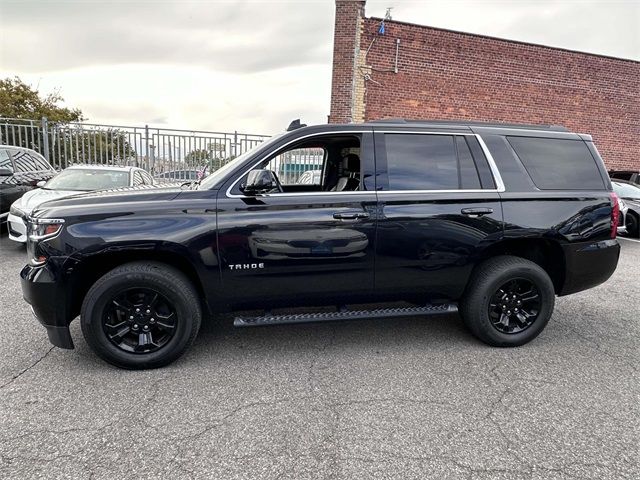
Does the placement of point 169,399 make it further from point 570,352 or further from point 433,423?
point 570,352

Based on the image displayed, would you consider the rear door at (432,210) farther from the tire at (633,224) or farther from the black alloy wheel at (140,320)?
the tire at (633,224)

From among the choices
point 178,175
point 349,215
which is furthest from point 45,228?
point 178,175

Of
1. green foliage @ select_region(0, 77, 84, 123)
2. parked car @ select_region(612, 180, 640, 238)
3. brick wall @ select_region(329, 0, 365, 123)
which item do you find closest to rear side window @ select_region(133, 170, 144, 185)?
brick wall @ select_region(329, 0, 365, 123)

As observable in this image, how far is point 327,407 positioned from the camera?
2764mm

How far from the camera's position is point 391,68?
1283cm

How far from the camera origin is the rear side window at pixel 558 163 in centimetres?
376

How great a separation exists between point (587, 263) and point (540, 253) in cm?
39

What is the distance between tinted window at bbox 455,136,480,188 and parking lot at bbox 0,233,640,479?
145cm

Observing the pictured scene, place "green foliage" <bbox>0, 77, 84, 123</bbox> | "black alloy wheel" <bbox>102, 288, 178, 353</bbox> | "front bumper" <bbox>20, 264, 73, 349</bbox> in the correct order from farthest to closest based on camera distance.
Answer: "green foliage" <bbox>0, 77, 84, 123</bbox>, "black alloy wheel" <bbox>102, 288, 178, 353</bbox>, "front bumper" <bbox>20, 264, 73, 349</bbox>

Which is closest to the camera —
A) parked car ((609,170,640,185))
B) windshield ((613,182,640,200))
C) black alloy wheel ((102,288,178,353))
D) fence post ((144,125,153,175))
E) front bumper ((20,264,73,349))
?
front bumper ((20,264,73,349))

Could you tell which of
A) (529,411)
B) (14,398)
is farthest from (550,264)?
(14,398)

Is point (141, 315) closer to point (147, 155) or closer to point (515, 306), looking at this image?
point (515, 306)

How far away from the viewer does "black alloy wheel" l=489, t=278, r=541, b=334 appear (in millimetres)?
3736

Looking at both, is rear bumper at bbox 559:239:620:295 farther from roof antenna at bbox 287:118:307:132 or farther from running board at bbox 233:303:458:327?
roof antenna at bbox 287:118:307:132
